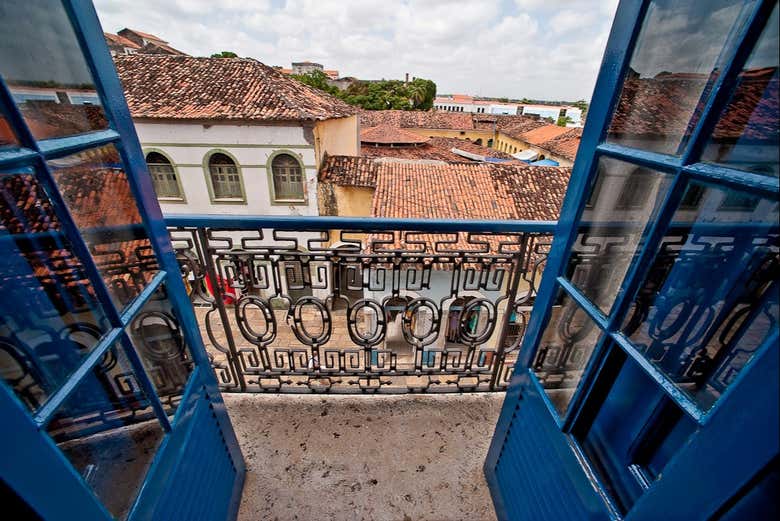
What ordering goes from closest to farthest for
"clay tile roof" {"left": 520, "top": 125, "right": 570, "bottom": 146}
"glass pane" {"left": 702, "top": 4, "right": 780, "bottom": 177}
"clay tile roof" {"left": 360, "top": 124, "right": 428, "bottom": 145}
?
"glass pane" {"left": 702, "top": 4, "right": 780, "bottom": 177}, "clay tile roof" {"left": 360, "top": 124, "right": 428, "bottom": 145}, "clay tile roof" {"left": 520, "top": 125, "right": 570, "bottom": 146}

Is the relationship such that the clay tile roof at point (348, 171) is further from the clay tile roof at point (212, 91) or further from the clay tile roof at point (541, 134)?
the clay tile roof at point (541, 134)

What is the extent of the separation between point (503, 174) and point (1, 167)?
1003 cm

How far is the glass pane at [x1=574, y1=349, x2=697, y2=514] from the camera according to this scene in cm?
81

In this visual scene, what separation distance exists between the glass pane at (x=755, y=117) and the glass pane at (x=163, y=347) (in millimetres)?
1400

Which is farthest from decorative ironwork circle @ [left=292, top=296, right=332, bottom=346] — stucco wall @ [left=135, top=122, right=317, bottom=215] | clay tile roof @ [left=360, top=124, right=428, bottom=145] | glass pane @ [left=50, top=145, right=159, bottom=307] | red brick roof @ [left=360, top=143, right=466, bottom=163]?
clay tile roof @ [left=360, top=124, right=428, bottom=145]

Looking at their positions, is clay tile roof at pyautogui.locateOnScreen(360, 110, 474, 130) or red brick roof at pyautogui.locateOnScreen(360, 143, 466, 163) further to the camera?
clay tile roof at pyautogui.locateOnScreen(360, 110, 474, 130)

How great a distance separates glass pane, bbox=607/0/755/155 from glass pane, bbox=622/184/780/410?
171 mm

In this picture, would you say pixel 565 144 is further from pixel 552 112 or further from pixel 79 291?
pixel 552 112

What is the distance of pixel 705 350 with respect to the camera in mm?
703

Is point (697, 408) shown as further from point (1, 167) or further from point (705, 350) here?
point (1, 167)

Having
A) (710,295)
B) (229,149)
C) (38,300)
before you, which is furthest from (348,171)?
(710,295)

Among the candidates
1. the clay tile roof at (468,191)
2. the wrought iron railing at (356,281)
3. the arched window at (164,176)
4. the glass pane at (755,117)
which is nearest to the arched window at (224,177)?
the arched window at (164,176)

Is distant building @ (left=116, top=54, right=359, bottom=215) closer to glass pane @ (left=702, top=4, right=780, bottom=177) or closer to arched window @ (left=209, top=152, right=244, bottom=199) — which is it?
arched window @ (left=209, top=152, right=244, bottom=199)

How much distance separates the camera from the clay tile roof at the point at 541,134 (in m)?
23.4
